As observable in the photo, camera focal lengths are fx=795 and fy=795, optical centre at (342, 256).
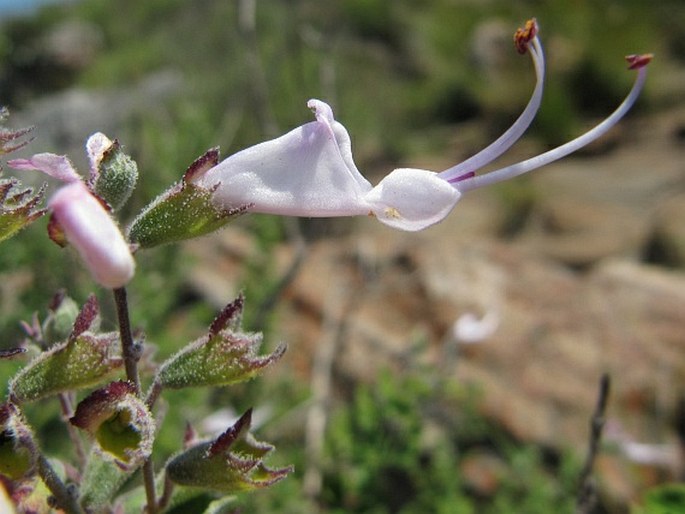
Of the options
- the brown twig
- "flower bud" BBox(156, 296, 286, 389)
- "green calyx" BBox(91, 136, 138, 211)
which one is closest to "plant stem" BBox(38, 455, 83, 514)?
"flower bud" BBox(156, 296, 286, 389)

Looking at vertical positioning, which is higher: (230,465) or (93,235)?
(93,235)

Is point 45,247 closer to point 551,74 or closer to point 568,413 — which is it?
point 568,413

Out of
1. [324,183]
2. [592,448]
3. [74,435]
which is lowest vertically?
[592,448]

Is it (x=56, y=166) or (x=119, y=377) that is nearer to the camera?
(x=56, y=166)

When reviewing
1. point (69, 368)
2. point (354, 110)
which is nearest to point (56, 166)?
point (69, 368)

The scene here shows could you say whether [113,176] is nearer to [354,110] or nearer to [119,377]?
[119,377]

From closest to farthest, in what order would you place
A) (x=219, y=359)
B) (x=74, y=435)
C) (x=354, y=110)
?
(x=219, y=359), (x=74, y=435), (x=354, y=110)

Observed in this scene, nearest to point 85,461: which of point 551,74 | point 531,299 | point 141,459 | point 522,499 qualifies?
point 141,459
